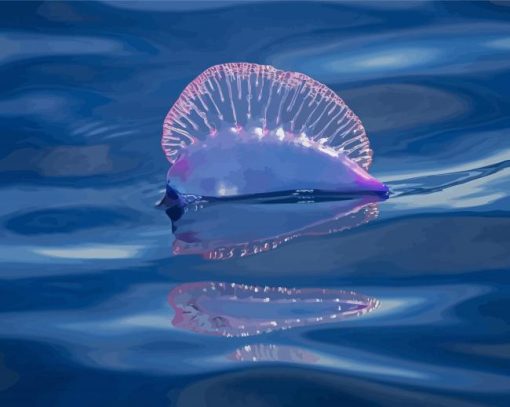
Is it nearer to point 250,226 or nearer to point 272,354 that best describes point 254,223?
point 250,226

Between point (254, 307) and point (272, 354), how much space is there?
0.24m

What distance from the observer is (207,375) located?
2.09 metres

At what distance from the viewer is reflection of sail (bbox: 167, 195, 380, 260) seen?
271 centimetres

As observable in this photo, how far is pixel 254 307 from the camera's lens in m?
2.36

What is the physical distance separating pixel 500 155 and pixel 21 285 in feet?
4.80

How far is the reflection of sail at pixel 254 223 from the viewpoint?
2.71 metres

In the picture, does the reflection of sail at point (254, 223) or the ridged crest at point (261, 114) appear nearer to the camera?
the reflection of sail at point (254, 223)

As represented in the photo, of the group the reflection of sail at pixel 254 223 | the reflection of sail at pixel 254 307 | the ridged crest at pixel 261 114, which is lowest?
the reflection of sail at pixel 254 307

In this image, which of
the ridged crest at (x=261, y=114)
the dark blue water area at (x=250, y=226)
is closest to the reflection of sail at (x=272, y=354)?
the dark blue water area at (x=250, y=226)

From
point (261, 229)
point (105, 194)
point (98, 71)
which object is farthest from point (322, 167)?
point (98, 71)

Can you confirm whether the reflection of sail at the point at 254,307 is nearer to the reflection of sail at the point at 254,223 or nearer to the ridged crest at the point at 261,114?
the reflection of sail at the point at 254,223

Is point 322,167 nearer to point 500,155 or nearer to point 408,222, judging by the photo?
point 408,222

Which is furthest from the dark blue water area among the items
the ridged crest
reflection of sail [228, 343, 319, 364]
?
the ridged crest

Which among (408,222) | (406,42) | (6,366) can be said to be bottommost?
(6,366)
